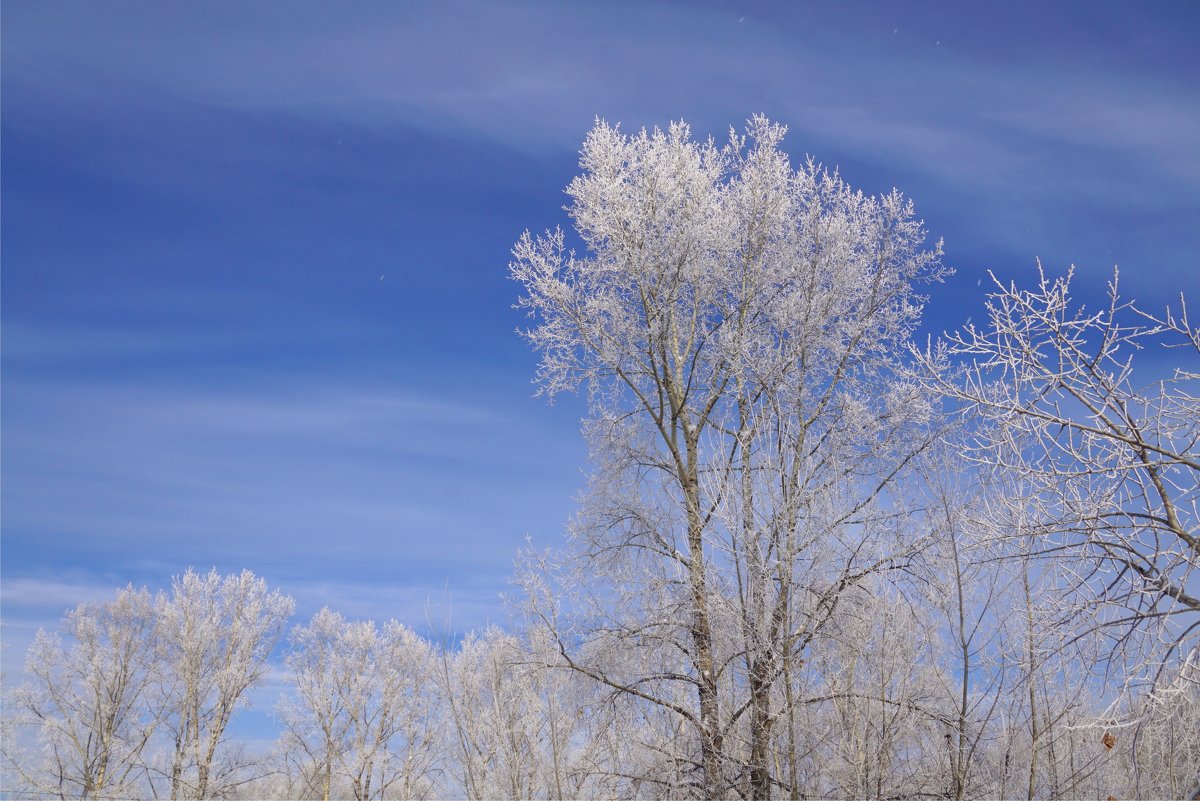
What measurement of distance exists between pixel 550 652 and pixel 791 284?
22.4 feet

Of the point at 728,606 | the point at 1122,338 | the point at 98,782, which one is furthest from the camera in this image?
the point at 98,782

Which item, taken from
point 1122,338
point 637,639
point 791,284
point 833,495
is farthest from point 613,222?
point 1122,338

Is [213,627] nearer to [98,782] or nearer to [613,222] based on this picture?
[98,782]

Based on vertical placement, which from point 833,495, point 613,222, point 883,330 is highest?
point 613,222

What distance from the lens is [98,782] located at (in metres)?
27.2

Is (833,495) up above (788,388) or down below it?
below

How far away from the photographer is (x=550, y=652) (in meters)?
12.2

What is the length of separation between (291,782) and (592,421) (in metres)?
25.3

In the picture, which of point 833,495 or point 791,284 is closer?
point 833,495

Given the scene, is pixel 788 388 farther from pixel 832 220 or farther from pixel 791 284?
pixel 832 220

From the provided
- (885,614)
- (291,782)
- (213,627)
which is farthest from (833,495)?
(291,782)

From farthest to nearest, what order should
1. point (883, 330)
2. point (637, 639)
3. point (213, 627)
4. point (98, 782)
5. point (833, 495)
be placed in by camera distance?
point (213, 627)
point (98, 782)
point (883, 330)
point (637, 639)
point (833, 495)

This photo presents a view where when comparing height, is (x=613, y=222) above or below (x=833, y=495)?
above

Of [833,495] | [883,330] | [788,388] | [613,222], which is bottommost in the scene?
[833,495]
